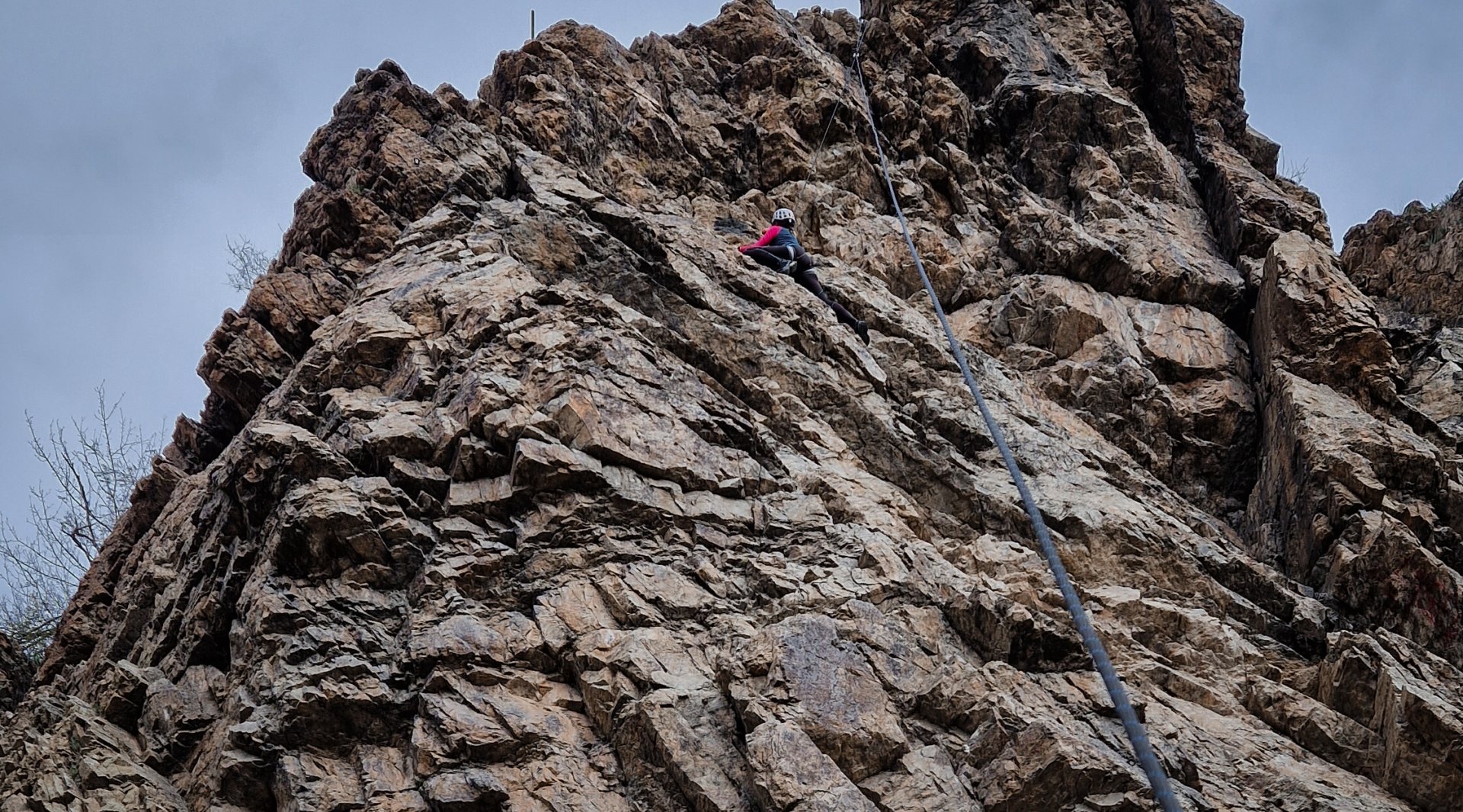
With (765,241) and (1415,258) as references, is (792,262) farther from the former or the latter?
(1415,258)

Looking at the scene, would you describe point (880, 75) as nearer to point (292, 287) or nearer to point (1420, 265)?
point (1420, 265)

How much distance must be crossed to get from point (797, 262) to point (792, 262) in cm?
6

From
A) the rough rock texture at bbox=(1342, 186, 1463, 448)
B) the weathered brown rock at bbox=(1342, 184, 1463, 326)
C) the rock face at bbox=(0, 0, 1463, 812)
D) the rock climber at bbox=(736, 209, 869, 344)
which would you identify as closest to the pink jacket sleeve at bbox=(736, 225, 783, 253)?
the rock climber at bbox=(736, 209, 869, 344)

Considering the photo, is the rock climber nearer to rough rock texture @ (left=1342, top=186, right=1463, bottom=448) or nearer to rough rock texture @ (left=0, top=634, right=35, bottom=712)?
rough rock texture @ (left=1342, top=186, right=1463, bottom=448)

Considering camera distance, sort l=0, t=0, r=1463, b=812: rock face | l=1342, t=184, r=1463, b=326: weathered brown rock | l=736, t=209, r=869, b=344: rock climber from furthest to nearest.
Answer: l=1342, t=184, r=1463, b=326: weathered brown rock, l=736, t=209, r=869, b=344: rock climber, l=0, t=0, r=1463, b=812: rock face

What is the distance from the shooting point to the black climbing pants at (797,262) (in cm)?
1151

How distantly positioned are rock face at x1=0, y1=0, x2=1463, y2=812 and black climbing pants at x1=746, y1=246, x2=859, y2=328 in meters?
0.43

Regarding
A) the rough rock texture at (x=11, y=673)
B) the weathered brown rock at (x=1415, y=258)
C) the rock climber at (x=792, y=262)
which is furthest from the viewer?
the weathered brown rock at (x=1415, y=258)

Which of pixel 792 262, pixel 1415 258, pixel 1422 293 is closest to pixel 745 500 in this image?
pixel 792 262

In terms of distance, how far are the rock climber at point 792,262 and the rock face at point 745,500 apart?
43 centimetres

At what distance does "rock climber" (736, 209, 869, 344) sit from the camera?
11.3m

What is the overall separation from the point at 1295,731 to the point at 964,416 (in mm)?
4221

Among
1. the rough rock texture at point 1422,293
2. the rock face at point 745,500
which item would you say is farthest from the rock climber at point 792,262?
the rough rock texture at point 1422,293

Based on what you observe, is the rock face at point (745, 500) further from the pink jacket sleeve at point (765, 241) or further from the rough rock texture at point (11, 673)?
the rough rock texture at point (11, 673)
